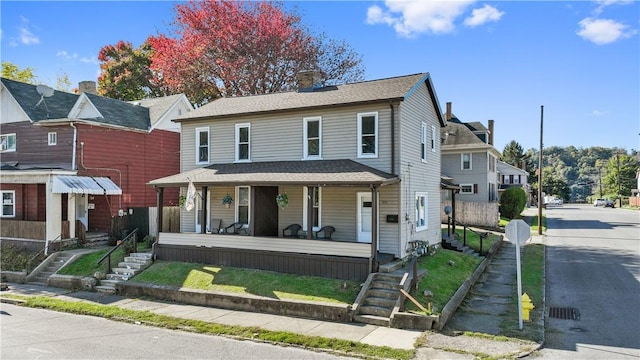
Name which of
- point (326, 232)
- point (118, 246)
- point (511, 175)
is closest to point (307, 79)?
point (326, 232)

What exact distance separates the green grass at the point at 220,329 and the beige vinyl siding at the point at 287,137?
776 centimetres

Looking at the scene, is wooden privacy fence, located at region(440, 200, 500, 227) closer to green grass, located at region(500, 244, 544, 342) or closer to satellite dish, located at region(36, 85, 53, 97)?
green grass, located at region(500, 244, 544, 342)

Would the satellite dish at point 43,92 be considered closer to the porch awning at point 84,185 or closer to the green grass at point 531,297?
→ the porch awning at point 84,185

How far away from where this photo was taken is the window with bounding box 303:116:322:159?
18.2 m

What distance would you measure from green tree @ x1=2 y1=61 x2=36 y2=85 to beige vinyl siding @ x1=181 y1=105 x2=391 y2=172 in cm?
3243

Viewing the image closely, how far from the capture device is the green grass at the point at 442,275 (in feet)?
43.1

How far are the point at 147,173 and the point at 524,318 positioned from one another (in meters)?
21.4

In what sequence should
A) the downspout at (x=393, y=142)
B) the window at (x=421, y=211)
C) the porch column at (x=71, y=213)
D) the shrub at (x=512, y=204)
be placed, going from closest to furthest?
the downspout at (x=393, y=142), the window at (x=421, y=211), the porch column at (x=71, y=213), the shrub at (x=512, y=204)

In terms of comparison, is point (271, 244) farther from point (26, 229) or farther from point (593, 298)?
point (26, 229)

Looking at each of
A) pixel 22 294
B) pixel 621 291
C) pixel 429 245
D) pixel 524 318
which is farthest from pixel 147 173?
pixel 621 291

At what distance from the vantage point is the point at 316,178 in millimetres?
15758

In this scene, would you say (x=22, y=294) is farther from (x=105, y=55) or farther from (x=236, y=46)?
(x=105, y=55)

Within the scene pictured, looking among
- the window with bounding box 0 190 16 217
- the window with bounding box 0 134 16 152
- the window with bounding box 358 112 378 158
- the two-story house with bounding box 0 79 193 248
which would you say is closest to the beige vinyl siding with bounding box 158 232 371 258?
the window with bounding box 358 112 378 158

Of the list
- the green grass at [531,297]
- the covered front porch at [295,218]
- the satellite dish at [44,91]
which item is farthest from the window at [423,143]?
the satellite dish at [44,91]
